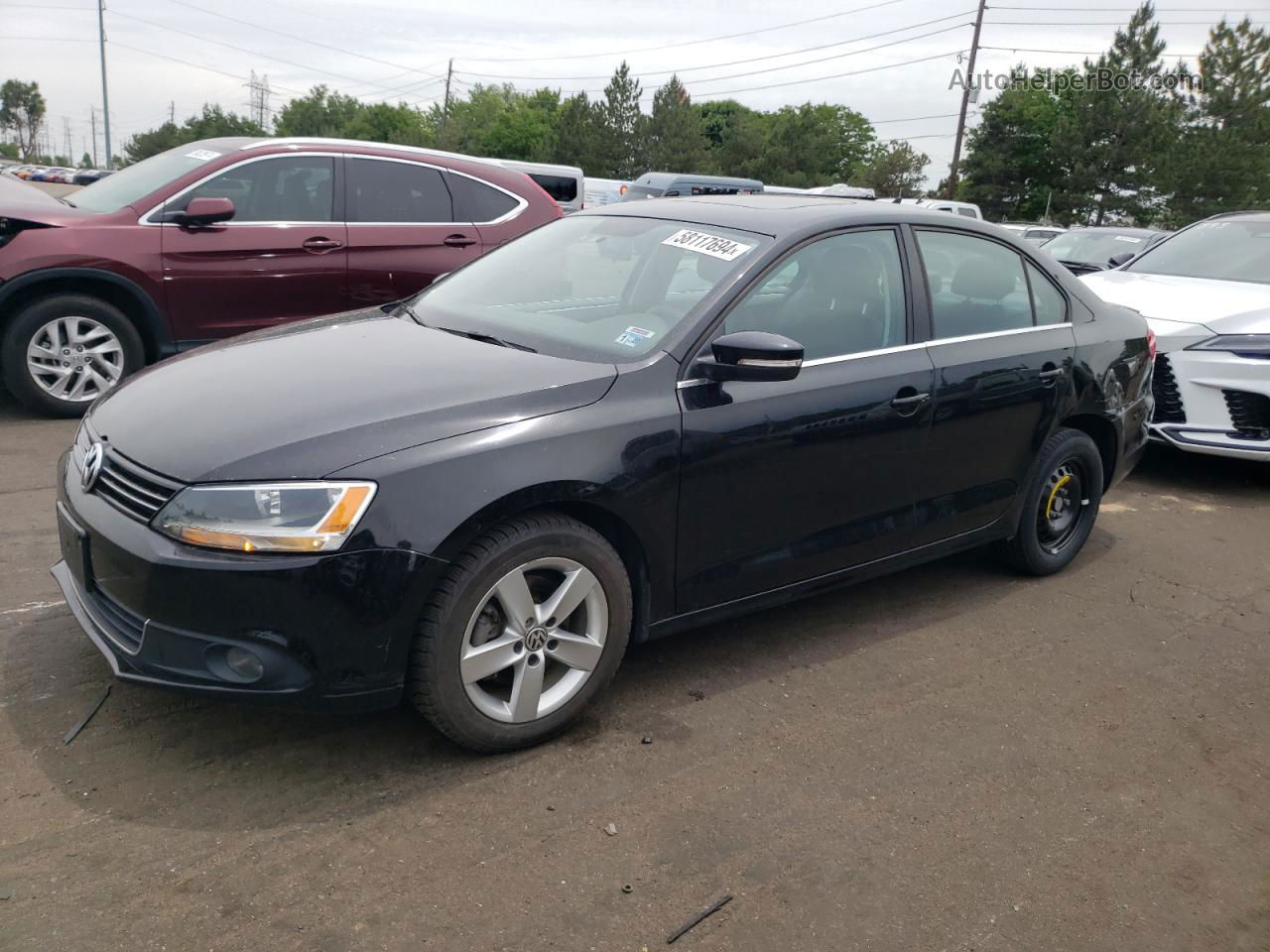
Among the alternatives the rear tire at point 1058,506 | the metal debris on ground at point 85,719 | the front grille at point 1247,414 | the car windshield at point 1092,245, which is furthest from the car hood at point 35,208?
the car windshield at point 1092,245

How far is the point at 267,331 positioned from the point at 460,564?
1.62 m

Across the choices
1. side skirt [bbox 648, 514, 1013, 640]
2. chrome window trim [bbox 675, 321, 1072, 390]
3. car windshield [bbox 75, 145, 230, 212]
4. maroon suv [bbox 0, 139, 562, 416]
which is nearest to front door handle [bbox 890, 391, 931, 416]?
chrome window trim [bbox 675, 321, 1072, 390]

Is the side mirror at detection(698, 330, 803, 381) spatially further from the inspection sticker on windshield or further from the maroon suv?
the maroon suv

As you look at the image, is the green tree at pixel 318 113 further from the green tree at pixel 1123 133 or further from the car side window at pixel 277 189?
the car side window at pixel 277 189

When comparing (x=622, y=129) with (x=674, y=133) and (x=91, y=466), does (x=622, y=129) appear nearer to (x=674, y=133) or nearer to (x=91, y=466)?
(x=674, y=133)

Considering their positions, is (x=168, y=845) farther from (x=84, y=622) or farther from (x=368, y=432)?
(x=368, y=432)

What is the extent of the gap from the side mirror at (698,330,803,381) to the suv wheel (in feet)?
15.2

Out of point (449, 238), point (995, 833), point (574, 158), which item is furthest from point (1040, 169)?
point (995, 833)

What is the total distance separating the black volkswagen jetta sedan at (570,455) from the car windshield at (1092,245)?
1078 centimetres

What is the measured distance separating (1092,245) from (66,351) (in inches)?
517

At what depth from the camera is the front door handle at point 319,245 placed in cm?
710

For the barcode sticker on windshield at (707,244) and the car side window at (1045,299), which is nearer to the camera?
the barcode sticker on windshield at (707,244)

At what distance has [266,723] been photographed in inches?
126

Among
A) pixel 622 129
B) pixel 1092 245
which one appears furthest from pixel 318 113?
pixel 1092 245
